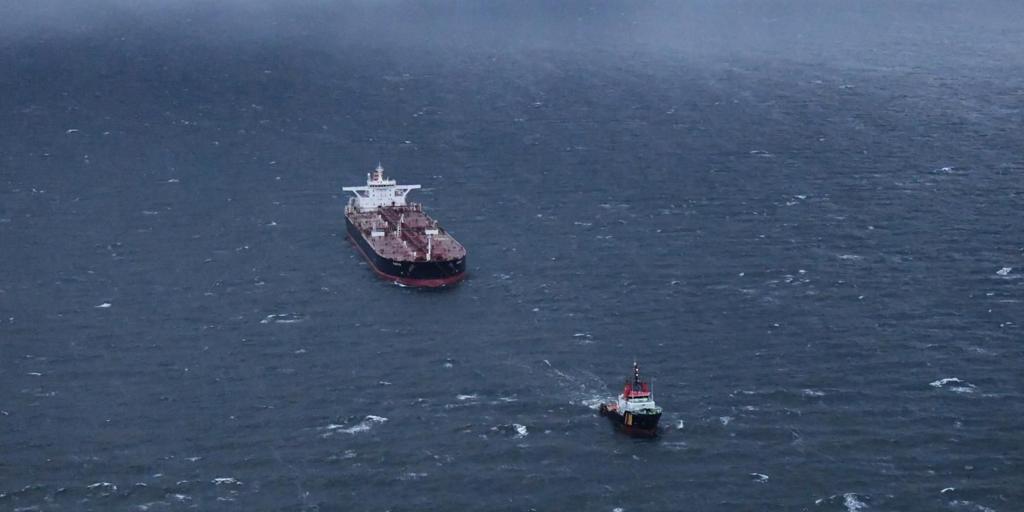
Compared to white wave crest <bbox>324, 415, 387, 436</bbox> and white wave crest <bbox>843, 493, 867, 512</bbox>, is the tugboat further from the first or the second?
white wave crest <bbox>324, 415, 387, 436</bbox>

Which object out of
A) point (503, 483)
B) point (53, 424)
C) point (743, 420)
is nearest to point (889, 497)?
point (743, 420)

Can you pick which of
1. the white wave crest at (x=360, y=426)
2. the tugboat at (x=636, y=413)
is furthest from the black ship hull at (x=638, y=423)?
the white wave crest at (x=360, y=426)

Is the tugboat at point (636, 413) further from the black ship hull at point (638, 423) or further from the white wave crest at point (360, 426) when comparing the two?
the white wave crest at point (360, 426)

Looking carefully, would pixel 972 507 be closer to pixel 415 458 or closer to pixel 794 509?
pixel 794 509

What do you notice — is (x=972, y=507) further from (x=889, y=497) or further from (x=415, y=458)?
(x=415, y=458)

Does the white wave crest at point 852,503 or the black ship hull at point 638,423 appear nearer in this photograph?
the white wave crest at point 852,503

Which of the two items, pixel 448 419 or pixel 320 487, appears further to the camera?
pixel 448 419

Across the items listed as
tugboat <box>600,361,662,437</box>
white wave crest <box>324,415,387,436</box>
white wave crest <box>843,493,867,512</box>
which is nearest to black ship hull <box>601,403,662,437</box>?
tugboat <box>600,361,662,437</box>

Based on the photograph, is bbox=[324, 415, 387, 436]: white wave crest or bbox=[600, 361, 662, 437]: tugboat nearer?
bbox=[600, 361, 662, 437]: tugboat
